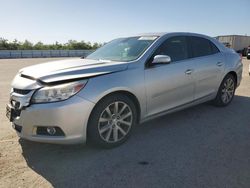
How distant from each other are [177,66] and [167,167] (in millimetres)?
1906

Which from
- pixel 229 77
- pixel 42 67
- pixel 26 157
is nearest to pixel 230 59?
pixel 229 77

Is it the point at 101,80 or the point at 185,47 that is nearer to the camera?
the point at 101,80

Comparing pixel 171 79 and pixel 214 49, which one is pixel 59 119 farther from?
pixel 214 49

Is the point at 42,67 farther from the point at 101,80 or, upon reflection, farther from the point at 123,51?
the point at 123,51

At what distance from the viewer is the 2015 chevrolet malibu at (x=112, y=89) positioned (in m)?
3.44

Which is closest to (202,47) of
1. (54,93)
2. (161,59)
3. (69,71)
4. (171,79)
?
(171,79)

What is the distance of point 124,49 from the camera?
479 centimetres

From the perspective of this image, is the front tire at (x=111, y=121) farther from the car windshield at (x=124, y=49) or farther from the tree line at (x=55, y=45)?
the tree line at (x=55, y=45)

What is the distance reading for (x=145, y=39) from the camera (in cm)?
480

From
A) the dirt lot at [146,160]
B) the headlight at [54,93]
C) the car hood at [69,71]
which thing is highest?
the car hood at [69,71]

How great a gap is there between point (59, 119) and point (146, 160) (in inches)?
47.6

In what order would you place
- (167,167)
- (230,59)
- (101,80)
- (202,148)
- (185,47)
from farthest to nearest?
(230,59), (185,47), (202,148), (101,80), (167,167)

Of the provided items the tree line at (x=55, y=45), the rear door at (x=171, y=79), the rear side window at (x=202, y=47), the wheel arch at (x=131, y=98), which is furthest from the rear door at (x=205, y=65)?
the tree line at (x=55, y=45)

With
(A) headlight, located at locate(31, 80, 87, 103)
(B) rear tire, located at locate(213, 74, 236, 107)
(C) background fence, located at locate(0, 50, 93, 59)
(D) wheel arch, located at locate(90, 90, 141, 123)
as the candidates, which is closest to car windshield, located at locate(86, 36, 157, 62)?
(D) wheel arch, located at locate(90, 90, 141, 123)
